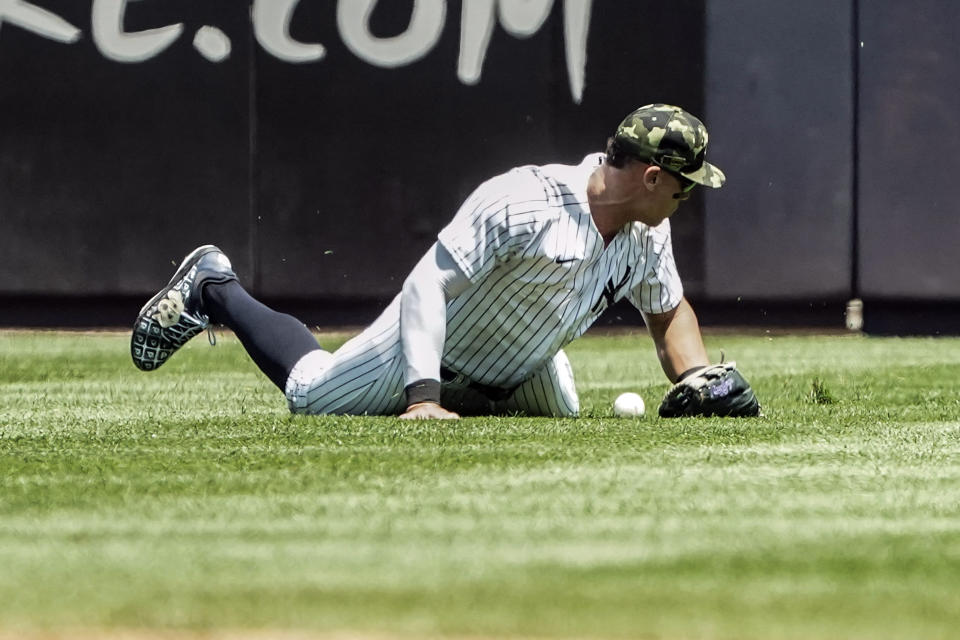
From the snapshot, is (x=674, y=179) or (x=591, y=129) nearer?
(x=674, y=179)

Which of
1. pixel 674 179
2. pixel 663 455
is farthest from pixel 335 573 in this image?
pixel 674 179

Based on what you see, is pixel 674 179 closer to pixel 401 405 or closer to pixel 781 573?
pixel 401 405

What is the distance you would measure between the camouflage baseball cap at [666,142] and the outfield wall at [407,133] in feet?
17.1

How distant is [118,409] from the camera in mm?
5348

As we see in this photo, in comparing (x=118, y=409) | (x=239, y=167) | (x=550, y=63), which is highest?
(x=550, y=63)

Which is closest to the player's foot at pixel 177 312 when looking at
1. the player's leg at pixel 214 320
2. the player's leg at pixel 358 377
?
the player's leg at pixel 214 320

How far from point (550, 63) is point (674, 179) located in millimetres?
5369

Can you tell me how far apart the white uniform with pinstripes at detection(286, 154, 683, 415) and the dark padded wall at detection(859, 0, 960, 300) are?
5006mm

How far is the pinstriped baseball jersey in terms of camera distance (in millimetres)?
4324

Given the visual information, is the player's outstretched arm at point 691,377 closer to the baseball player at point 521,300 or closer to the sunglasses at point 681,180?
the baseball player at point 521,300

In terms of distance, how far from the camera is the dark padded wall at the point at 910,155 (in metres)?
9.46

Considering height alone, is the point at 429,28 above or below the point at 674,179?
above

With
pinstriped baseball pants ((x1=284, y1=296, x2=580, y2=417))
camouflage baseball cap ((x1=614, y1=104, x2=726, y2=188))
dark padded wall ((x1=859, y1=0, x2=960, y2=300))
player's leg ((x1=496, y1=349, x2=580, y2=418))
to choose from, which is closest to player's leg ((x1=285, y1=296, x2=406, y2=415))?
pinstriped baseball pants ((x1=284, y1=296, x2=580, y2=417))

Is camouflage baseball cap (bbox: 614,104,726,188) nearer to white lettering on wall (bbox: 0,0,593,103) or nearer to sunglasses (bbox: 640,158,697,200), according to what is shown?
sunglasses (bbox: 640,158,697,200)
